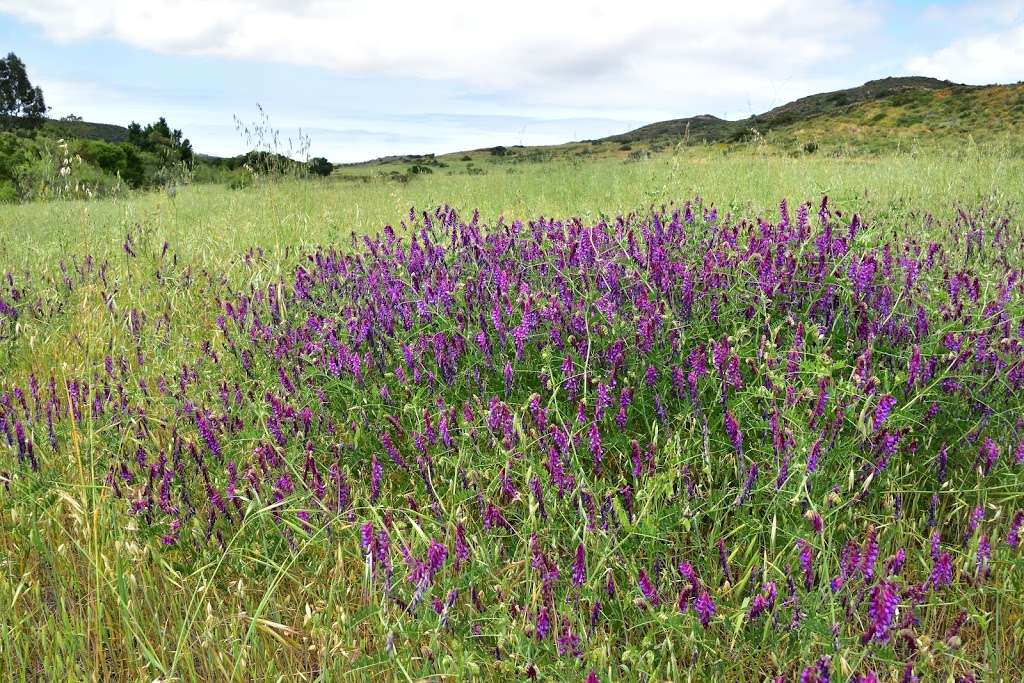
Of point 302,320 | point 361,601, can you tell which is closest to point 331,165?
point 302,320

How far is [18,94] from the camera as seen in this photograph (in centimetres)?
6412

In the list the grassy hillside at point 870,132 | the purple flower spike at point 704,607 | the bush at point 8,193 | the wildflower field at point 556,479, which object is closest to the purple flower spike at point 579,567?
the wildflower field at point 556,479

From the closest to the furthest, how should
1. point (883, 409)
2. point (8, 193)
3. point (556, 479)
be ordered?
point (883, 409) < point (556, 479) < point (8, 193)

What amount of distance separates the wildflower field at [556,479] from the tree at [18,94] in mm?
74244

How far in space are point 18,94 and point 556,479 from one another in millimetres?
81058

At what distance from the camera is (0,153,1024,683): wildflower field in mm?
1603

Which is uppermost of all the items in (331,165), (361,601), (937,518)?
(331,165)

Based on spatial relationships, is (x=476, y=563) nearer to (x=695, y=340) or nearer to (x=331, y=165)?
(x=695, y=340)

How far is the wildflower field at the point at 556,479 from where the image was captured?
1603mm

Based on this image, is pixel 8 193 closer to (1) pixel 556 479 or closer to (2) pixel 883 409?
(1) pixel 556 479

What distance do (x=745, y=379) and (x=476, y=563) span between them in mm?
1191

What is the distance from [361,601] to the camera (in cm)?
188

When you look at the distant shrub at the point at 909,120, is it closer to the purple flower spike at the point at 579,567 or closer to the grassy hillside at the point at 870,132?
the grassy hillside at the point at 870,132

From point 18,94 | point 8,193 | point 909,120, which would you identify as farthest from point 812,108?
point 18,94
